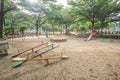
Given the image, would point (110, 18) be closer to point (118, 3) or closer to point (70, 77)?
point (118, 3)

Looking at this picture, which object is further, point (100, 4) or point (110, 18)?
point (110, 18)

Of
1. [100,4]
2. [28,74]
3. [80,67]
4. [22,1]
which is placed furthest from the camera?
[100,4]

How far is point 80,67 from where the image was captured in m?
4.77

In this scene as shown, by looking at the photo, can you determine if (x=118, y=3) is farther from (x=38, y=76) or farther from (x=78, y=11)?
(x=38, y=76)

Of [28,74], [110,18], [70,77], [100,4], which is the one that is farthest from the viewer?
[110,18]

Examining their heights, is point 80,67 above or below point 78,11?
below

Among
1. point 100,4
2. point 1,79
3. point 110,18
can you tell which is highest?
point 100,4

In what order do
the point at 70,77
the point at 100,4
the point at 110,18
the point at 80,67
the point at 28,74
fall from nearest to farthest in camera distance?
the point at 70,77 < the point at 28,74 < the point at 80,67 < the point at 100,4 < the point at 110,18

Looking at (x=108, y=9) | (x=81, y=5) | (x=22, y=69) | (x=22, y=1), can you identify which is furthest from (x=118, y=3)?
(x=22, y=69)

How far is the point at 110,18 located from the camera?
19.7 m

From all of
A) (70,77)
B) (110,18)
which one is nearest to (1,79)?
(70,77)

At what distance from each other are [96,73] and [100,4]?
1344cm

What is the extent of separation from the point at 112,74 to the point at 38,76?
2533 mm

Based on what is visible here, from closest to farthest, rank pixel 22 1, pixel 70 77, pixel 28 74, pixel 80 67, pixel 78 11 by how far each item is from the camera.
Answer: pixel 70 77 < pixel 28 74 < pixel 80 67 < pixel 22 1 < pixel 78 11
